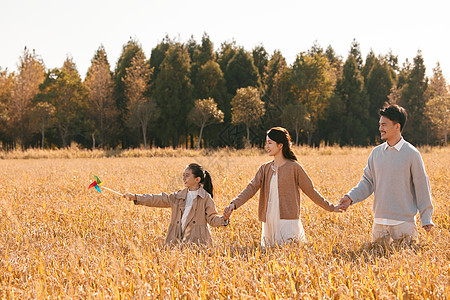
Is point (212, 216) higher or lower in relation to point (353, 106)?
lower

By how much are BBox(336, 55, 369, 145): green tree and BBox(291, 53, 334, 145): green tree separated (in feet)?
10.1

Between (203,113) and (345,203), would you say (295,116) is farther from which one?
(345,203)

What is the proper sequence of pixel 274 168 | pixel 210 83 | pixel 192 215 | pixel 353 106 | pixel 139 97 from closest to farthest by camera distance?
1. pixel 192 215
2. pixel 274 168
3. pixel 139 97
4. pixel 210 83
5. pixel 353 106

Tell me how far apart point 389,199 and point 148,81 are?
4343 centimetres

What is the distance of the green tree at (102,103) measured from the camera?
41.2 metres

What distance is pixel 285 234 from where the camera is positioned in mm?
4562

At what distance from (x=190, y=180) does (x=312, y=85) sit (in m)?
42.9

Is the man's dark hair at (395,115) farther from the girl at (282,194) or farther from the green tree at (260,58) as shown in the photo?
the green tree at (260,58)

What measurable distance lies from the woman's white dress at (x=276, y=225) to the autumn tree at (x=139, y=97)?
1364 inches

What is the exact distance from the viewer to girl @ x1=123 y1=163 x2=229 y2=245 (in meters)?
4.50

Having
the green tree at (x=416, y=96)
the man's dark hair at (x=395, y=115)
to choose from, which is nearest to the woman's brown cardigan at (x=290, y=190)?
the man's dark hair at (x=395, y=115)

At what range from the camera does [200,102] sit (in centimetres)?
3756

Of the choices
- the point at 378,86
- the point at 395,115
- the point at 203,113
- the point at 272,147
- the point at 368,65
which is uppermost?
the point at 368,65

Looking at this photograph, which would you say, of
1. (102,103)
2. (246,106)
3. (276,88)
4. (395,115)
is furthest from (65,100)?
(395,115)
